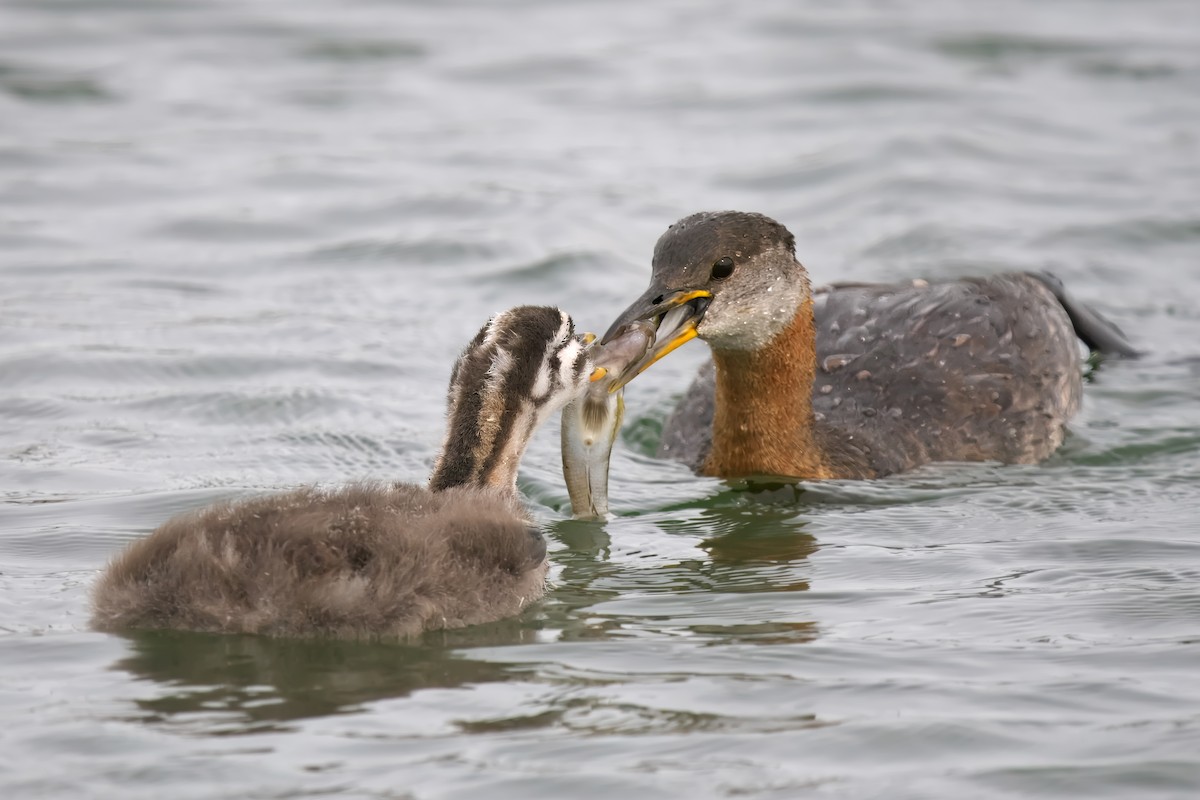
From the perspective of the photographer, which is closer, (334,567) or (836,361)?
(334,567)

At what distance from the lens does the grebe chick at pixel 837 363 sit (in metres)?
9.43

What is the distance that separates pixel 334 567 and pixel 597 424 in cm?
224

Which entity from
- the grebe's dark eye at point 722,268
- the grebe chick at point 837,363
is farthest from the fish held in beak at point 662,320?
the grebe's dark eye at point 722,268

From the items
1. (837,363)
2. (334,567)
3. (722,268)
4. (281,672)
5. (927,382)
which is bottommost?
(281,672)

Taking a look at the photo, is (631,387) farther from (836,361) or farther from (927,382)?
(927,382)

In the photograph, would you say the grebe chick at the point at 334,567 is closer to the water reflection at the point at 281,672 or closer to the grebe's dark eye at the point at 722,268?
the water reflection at the point at 281,672

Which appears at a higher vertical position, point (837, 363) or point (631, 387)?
point (837, 363)

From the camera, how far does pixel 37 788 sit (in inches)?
224

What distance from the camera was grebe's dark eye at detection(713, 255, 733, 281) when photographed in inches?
371

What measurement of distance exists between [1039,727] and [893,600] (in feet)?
4.80

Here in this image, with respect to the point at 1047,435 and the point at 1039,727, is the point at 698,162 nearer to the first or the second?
the point at 1047,435

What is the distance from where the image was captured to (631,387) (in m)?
12.2

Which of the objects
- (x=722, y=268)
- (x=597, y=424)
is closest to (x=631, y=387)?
(x=722, y=268)

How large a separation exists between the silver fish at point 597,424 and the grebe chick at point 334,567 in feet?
3.98
